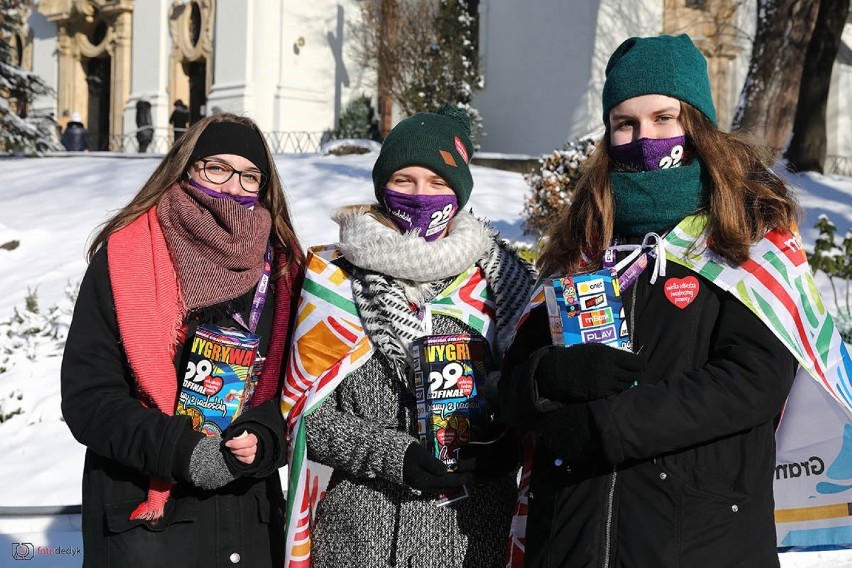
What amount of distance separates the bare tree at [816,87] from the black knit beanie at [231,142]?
1299 cm

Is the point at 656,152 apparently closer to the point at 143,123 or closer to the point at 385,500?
the point at 385,500

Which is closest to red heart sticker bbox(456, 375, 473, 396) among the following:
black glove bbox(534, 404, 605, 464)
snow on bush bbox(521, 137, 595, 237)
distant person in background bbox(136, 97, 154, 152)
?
black glove bbox(534, 404, 605, 464)

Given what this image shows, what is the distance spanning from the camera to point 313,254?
3.23 m

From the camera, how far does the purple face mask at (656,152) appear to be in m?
2.60

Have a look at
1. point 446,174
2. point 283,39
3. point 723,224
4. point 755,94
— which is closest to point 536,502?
point 723,224

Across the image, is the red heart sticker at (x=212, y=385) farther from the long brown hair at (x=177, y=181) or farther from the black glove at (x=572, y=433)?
the black glove at (x=572, y=433)

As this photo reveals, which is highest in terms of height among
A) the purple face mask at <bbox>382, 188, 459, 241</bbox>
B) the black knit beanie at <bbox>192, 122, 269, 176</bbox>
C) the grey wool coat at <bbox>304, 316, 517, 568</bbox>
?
the black knit beanie at <bbox>192, 122, 269, 176</bbox>

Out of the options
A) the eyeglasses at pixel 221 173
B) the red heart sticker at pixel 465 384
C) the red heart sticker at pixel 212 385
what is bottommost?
the red heart sticker at pixel 212 385

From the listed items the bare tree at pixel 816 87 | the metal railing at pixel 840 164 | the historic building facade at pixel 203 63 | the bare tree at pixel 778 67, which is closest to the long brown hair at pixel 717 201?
the bare tree at pixel 778 67

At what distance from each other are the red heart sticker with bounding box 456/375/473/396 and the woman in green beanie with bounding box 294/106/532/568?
54 mm

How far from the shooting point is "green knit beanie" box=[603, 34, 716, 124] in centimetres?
260

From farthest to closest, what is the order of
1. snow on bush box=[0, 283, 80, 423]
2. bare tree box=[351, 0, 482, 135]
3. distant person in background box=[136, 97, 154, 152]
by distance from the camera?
distant person in background box=[136, 97, 154, 152] < bare tree box=[351, 0, 482, 135] < snow on bush box=[0, 283, 80, 423]
